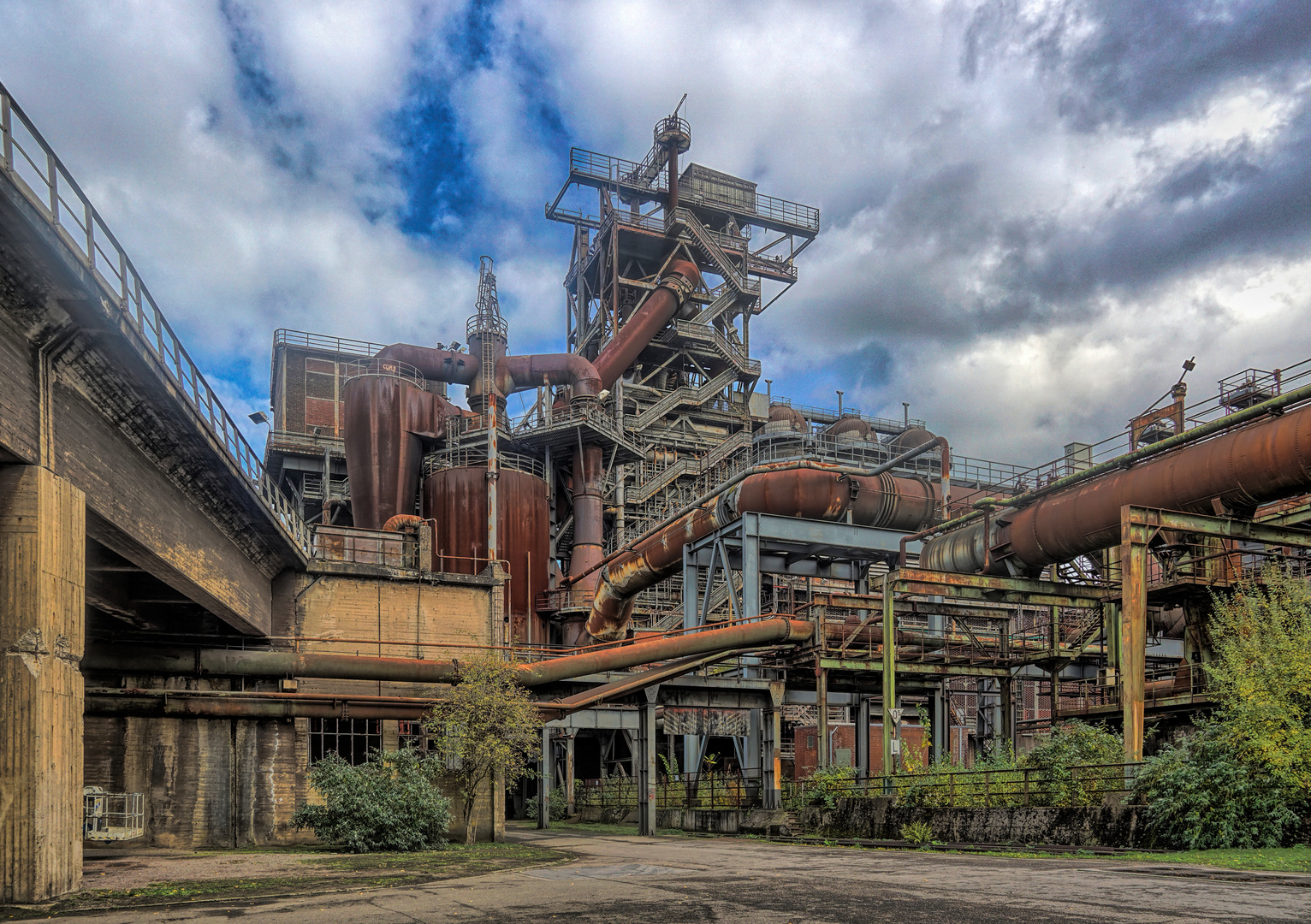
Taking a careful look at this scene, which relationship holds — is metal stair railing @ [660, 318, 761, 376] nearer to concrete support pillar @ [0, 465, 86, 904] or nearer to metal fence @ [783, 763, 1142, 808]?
metal fence @ [783, 763, 1142, 808]

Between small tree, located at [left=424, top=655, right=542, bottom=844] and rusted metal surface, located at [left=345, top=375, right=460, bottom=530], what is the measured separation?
24.6 m

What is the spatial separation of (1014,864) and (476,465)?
35.4 metres

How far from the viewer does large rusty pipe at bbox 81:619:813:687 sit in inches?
813

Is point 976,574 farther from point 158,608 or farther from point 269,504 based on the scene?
point 158,608

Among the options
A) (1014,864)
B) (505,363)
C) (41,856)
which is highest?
(505,363)

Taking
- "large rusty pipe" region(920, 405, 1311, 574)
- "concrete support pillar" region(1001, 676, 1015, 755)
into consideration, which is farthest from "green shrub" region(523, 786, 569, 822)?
"large rusty pipe" region(920, 405, 1311, 574)

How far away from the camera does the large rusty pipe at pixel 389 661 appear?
2064 centimetres

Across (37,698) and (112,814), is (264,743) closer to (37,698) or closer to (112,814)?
(112,814)

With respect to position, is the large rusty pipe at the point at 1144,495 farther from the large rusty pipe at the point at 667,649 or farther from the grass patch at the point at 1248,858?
the grass patch at the point at 1248,858

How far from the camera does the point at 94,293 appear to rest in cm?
1173

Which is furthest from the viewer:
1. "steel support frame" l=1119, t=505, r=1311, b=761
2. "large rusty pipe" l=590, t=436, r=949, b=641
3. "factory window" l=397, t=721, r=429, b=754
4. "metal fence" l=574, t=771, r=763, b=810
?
"large rusty pipe" l=590, t=436, r=949, b=641

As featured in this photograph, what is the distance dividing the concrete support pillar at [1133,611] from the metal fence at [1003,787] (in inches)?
55.7

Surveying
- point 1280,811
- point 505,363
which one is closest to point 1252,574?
point 1280,811

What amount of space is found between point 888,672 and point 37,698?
1812 cm
